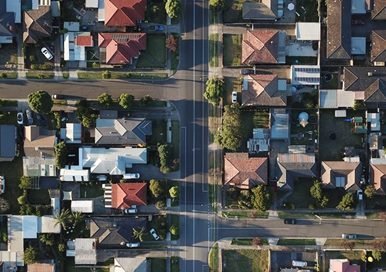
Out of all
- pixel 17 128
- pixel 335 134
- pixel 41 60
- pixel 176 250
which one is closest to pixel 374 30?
pixel 335 134

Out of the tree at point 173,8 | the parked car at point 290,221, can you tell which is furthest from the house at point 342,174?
the tree at point 173,8

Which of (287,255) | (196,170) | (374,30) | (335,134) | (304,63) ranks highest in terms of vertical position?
(374,30)

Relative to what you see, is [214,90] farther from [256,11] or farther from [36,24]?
[36,24]

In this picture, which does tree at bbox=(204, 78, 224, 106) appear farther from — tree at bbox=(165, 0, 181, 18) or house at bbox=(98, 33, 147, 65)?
house at bbox=(98, 33, 147, 65)

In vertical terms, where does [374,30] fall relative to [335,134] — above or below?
above

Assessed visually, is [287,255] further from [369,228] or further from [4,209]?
[4,209]
